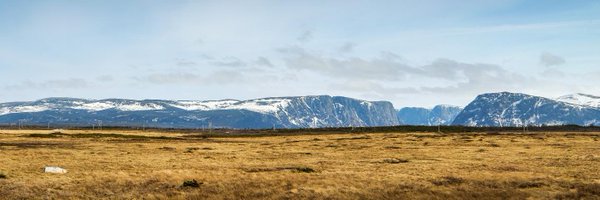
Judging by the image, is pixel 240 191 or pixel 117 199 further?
pixel 240 191

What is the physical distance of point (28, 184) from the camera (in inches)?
1524

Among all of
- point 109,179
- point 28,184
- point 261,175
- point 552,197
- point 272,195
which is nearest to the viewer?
point 552,197

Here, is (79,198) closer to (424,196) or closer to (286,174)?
(286,174)

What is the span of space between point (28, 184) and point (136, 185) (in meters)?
7.31

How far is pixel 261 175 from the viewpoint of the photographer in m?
44.9

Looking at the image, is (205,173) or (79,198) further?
(205,173)

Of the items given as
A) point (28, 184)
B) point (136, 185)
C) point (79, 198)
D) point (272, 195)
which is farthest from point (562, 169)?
point (28, 184)

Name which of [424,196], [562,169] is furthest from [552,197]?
[562,169]

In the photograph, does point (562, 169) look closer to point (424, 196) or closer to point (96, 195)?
point (424, 196)

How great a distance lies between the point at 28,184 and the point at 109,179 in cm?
551

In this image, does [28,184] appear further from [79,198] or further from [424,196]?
[424,196]

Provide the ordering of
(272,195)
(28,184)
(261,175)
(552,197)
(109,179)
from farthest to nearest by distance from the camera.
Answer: (261,175) < (109,179) < (28,184) < (272,195) < (552,197)

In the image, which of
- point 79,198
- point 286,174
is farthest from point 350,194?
point 79,198

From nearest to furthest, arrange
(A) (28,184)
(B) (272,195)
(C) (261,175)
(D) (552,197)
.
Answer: (D) (552,197) → (B) (272,195) → (A) (28,184) → (C) (261,175)
